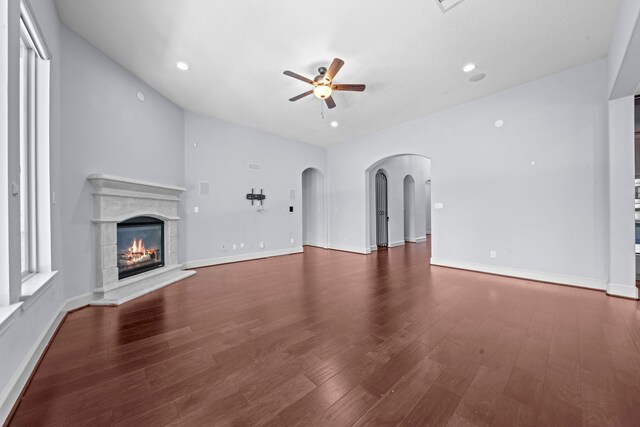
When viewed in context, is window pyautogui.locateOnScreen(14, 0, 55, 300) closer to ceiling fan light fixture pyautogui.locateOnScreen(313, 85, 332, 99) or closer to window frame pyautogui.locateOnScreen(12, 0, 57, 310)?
window frame pyautogui.locateOnScreen(12, 0, 57, 310)

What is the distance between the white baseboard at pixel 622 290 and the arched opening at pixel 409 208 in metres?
5.76

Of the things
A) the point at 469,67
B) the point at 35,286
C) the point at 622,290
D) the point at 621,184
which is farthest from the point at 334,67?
the point at 622,290

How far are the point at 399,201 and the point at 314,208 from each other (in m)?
3.03

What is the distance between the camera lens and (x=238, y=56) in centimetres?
320

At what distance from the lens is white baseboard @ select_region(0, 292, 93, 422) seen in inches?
52.1

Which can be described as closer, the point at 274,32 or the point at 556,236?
the point at 274,32

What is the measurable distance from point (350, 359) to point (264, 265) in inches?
149

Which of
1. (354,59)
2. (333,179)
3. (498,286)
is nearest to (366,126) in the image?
(333,179)

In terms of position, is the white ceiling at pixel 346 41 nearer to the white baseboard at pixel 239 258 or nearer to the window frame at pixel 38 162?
the window frame at pixel 38 162

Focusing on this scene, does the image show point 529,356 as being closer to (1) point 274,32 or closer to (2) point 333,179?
(1) point 274,32

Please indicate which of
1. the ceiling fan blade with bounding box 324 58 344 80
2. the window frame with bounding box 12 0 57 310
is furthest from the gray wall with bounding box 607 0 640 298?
the window frame with bounding box 12 0 57 310

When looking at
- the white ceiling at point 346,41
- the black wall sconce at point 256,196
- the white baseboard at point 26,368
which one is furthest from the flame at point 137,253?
the white ceiling at point 346,41

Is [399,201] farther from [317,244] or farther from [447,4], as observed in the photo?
[447,4]

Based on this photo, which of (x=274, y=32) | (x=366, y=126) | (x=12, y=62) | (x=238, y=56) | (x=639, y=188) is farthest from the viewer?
(x=366, y=126)
